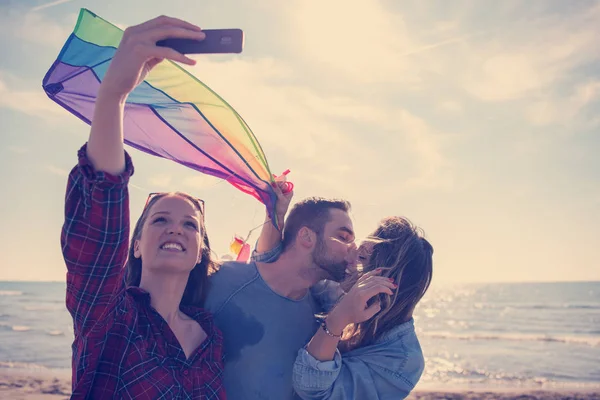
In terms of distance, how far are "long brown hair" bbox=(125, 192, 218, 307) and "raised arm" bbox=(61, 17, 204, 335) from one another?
1056 millimetres

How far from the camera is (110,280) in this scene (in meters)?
2.08

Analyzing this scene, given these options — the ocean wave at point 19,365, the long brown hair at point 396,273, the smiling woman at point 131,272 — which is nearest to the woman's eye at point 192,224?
the smiling woman at point 131,272

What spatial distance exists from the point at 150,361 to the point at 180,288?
55cm

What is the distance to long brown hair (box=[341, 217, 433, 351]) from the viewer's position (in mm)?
3516

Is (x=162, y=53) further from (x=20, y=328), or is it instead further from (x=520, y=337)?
(x=20, y=328)

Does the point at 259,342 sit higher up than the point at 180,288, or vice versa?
the point at 180,288

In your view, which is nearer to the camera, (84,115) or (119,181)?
(119,181)

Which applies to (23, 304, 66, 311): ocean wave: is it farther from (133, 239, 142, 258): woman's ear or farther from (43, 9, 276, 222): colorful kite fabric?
(43, 9, 276, 222): colorful kite fabric

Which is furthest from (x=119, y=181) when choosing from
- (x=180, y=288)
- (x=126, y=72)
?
(x=180, y=288)

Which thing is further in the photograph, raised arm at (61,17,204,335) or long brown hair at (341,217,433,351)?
long brown hair at (341,217,433,351)

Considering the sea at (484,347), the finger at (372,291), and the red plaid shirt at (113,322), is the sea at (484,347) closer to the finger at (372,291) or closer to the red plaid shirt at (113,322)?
the finger at (372,291)

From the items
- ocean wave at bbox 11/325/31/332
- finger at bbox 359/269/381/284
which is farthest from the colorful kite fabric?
ocean wave at bbox 11/325/31/332

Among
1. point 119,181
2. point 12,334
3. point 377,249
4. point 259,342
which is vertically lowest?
point 12,334

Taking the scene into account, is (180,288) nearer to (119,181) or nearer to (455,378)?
(119,181)
